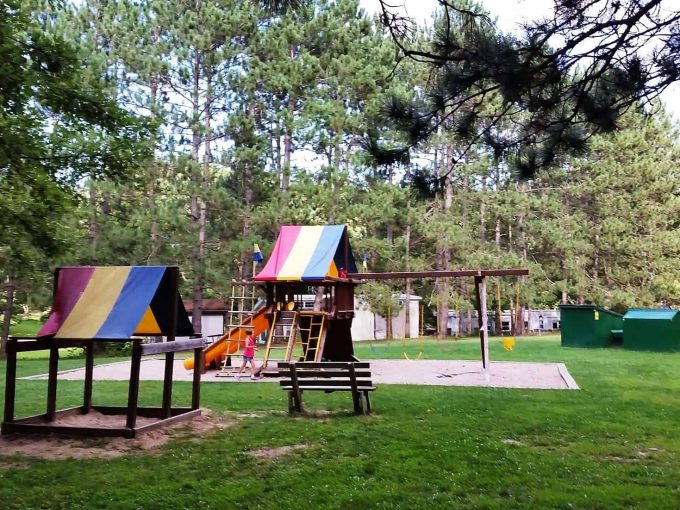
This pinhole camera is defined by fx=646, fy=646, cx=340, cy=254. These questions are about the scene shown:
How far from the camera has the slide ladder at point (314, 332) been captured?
508 inches

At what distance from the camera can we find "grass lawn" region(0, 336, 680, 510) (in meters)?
4.46

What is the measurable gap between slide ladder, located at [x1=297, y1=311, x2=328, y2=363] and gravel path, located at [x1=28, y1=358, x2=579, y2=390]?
0.95 metres

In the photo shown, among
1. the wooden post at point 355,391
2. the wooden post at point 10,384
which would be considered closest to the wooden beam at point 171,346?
the wooden post at point 10,384

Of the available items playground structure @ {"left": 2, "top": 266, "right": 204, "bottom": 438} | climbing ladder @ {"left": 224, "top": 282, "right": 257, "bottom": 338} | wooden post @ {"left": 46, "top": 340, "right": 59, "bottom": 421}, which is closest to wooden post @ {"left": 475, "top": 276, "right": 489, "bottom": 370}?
climbing ladder @ {"left": 224, "top": 282, "right": 257, "bottom": 338}

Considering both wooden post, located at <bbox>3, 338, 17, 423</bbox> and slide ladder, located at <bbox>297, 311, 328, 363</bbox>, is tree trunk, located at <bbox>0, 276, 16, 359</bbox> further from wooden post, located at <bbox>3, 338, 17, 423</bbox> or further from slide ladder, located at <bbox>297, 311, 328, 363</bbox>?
wooden post, located at <bbox>3, 338, 17, 423</bbox>

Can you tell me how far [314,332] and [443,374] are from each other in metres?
3.10

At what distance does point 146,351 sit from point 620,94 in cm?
533

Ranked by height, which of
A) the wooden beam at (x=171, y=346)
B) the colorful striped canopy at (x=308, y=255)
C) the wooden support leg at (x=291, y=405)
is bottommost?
the wooden support leg at (x=291, y=405)

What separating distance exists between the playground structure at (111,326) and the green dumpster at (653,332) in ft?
52.2

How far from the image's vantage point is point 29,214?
8.41 metres

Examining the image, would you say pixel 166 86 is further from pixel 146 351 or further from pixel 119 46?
pixel 146 351

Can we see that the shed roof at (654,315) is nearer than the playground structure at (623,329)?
No

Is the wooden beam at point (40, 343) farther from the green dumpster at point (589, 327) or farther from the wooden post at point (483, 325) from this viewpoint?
the green dumpster at point (589, 327)

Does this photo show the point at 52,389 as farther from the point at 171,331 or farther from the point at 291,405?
the point at 291,405
